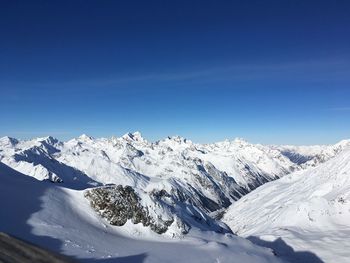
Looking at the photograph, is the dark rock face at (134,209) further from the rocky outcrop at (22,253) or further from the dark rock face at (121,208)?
the rocky outcrop at (22,253)

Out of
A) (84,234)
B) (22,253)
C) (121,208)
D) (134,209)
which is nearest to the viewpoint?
(22,253)

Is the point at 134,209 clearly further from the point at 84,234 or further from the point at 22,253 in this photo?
the point at 22,253

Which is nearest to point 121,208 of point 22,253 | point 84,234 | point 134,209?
point 134,209

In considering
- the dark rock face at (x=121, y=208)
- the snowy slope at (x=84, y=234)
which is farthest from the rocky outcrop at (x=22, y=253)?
the dark rock face at (x=121, y=208)

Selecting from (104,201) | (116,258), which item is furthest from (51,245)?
(104,201)

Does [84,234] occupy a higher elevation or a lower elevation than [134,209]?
lower

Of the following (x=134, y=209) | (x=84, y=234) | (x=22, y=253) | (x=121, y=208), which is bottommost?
(x=22, y=253)
